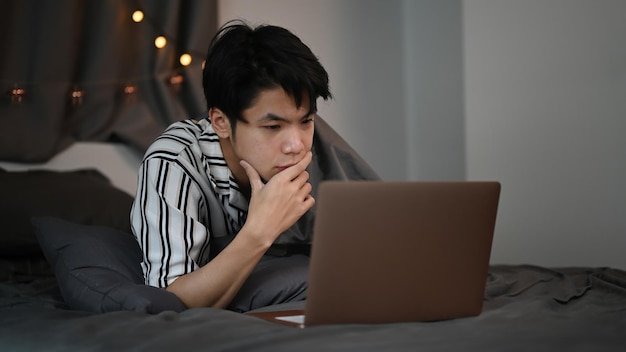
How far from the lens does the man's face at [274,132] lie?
1765 mm

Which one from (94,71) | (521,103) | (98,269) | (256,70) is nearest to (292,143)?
(256,70)

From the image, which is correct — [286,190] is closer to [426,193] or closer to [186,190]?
[186,190]

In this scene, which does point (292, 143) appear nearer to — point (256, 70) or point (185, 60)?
point (256, 70)

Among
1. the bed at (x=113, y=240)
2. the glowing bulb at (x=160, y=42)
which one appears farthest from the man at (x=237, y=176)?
the glowing bulb at (x=160, y=42)

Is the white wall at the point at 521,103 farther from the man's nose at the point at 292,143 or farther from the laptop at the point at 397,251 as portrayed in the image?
the laptop at the point at 397,251

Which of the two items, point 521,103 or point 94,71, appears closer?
point 94,71

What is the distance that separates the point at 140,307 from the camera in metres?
1.50

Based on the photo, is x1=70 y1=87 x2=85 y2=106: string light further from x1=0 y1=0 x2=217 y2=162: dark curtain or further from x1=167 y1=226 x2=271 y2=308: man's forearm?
x1=167 y1=226 x2=271 y2=308: man's forearm

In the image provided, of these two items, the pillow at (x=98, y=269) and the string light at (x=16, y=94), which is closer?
the pillow at (x=98, y=269)

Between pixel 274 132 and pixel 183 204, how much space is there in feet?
0.80

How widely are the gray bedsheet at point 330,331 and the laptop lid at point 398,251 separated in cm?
5

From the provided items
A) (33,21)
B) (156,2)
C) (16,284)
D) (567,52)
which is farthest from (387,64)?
(16,284)

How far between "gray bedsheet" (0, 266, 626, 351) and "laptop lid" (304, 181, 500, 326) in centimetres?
5

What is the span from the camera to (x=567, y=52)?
3.11m
